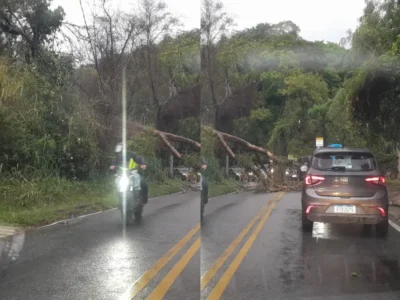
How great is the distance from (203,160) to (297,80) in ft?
3.03

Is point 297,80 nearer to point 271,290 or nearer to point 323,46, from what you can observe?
point 323,46

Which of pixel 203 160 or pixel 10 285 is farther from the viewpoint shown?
pixel 10 285

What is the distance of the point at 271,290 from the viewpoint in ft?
11.5

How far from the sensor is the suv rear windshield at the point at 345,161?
364 cm

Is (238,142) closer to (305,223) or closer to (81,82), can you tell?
(81,82)

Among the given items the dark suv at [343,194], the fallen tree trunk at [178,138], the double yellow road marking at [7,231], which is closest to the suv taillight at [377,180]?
the dark suv at [343,194]

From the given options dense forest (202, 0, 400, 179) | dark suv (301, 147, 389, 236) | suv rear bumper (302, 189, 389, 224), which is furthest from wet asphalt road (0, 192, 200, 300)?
suv rear bumper (302, 189, 389, 224)

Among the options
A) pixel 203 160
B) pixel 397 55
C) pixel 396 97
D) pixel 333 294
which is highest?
pixel 397 55

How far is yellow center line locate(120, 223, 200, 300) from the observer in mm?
2930

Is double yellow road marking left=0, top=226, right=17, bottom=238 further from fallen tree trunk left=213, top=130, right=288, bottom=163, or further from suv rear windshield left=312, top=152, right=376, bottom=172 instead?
suv rear windshield left=312, top=152, right=376, bottom=172

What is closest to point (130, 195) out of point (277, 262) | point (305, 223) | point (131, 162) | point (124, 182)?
point (124, 182)

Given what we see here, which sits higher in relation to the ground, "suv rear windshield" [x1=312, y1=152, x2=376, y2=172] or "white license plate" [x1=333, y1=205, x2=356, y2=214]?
"suv rear windshield" [x1=312, y1=152, x2=376, y2=172]

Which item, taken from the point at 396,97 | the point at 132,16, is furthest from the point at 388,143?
the point at 132,16

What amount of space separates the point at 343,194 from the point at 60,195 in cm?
292
